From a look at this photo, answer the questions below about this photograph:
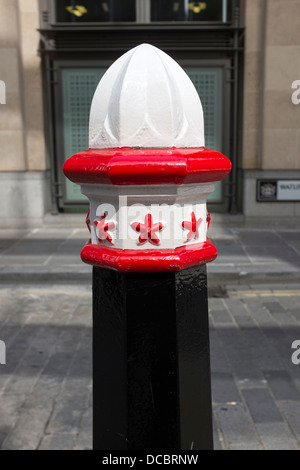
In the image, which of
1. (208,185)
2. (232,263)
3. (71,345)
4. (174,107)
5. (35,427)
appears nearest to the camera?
(174,107)

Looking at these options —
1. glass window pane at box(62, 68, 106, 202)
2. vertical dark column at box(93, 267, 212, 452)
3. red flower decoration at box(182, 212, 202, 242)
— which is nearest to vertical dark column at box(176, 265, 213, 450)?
vertical dark column at box(93, 267, 212, 452)

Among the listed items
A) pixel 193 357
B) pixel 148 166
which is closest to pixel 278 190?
pixel 193 357

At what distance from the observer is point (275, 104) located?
33.4 feet

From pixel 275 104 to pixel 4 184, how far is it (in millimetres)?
6088

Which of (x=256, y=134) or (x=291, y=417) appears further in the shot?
(x=256, y=134)

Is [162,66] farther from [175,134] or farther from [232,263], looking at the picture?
[232,263]

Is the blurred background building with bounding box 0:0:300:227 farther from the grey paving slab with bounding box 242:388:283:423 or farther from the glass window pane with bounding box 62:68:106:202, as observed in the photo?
the grey paving slab with bounding box 242:388:283:423

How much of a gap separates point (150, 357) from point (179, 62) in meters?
9.78

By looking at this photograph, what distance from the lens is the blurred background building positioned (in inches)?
404

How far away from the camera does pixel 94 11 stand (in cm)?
1074

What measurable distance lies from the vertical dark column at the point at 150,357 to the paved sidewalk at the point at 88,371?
1674mm

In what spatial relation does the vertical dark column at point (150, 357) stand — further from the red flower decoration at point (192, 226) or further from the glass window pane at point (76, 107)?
the glass window pane at point (76, 107)

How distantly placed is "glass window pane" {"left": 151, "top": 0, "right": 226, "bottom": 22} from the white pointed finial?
32.3 feet
